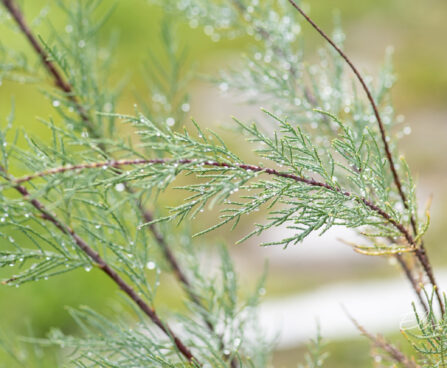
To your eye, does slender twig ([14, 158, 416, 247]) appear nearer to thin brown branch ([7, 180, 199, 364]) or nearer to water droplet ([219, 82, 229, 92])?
thin brown branch ([7, 180, 199, 364])

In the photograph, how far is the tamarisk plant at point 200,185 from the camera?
0.39 m

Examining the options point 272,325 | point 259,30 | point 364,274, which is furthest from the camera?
point 364,274

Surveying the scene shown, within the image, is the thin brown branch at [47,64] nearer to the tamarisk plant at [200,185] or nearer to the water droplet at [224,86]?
the tamarisk plant at [200,185]

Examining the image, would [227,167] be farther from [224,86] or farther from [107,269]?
[224,86]

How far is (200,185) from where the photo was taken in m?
0.39

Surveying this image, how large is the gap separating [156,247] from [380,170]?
508mm

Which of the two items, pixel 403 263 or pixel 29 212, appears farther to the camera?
pixel 403 263

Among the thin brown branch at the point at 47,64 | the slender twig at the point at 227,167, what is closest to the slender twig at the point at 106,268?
the slender twig at the point at 227,167

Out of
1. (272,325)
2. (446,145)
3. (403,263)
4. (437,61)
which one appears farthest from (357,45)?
(403,263)

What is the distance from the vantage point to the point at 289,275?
8.74ft

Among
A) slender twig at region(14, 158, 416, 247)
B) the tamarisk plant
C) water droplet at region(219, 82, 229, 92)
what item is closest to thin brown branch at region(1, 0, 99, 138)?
the tamarisk plant

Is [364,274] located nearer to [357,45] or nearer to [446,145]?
[446,145]

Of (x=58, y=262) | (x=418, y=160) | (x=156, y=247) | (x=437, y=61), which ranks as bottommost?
(x=58, y=262)

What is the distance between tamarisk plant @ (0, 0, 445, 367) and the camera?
1.28ft
